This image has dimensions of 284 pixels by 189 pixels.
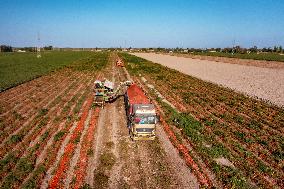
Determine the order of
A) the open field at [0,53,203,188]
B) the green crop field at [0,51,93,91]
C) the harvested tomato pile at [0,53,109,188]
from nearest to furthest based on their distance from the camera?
the open field at [0,53,203,188]
the harvested tomato pile at [0,53,109,188]
the green crop field at [0,51,93,91]

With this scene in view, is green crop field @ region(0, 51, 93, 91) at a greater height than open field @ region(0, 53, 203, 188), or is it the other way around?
green crop field @ region(0, 51, 93, 91)

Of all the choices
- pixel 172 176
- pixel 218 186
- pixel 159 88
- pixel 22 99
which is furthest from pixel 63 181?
pixel 159 88

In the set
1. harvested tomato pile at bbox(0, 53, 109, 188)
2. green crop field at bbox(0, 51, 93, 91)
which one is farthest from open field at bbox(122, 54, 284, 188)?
green crop field at bbox(0, 51, 93, 91)

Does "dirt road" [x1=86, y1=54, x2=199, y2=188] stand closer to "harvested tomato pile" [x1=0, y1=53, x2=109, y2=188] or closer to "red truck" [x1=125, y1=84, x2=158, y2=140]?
"red truck" [x1=125, y1=84, x2=158, y2=140]

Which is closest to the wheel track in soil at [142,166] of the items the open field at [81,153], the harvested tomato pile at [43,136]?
the open field at [81,153]

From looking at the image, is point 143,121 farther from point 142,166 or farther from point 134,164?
point 142,166

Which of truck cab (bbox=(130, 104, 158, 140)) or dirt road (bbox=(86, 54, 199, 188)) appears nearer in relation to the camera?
dirt road (bbox=(86, 54, 199, 188))

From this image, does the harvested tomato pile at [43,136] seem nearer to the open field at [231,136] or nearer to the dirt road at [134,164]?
the dirt road at [134,164]

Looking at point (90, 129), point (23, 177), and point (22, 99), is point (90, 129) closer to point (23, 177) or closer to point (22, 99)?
point (23, 177)
